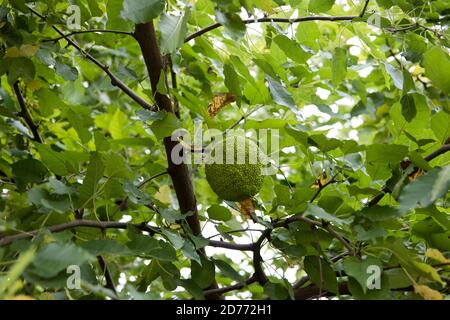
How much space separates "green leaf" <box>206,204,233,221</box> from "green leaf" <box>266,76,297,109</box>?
0.76ft

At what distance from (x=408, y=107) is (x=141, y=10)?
486 millimetres

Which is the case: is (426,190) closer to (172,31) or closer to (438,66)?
(438,66)

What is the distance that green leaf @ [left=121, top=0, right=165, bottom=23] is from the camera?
94cm

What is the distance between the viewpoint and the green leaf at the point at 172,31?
3.14ft

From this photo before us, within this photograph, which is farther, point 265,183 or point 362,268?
point 265,183

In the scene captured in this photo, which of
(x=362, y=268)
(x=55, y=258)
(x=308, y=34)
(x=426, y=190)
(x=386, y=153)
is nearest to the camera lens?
(x=55, y=258)

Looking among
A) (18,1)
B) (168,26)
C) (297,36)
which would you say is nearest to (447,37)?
(297,36)

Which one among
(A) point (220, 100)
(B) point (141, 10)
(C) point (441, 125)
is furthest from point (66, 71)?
(C) point (441, 125)

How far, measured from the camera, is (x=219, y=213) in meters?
1.23

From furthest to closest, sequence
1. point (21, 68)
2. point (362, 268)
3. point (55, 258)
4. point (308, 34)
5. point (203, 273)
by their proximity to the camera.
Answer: point (308, 34)
point (21, 68)
point (203, 273)
point (362, 268)
point (55, 258)

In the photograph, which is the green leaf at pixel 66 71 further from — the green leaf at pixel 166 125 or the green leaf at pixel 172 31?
the green leaf at pixel 172 31

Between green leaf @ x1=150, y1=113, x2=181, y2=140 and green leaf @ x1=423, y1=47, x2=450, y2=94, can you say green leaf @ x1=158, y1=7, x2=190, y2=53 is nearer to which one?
green leaf @ x1=150, y1=113, x2=181, y2=140

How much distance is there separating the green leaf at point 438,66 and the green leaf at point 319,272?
1.13 feet

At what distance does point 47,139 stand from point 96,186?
94 centimetres
